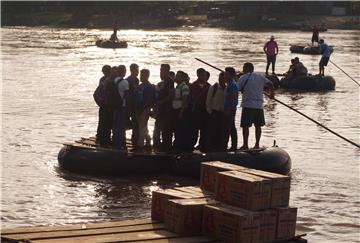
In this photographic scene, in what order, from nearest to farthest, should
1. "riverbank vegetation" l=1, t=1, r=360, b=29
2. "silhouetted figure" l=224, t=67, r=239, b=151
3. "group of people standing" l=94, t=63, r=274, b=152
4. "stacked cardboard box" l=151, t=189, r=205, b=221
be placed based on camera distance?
"stacked cardboard box" l=151, t=189, r=205, b=221, "silhouetted figure" l=224, t=67, r=239, b=151, "group of people standing" l=94, t=63, r=274, b=152, "riverbank vegetation" l=1, t=1, r=360, b=29

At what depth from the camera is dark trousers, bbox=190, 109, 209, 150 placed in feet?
53.6

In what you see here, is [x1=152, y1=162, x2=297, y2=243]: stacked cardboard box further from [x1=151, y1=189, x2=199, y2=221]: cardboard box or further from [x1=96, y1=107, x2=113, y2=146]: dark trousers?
[x1=96, y1=107, x2=113, y2=146]: dark trousers

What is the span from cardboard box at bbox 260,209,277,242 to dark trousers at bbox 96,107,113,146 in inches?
242

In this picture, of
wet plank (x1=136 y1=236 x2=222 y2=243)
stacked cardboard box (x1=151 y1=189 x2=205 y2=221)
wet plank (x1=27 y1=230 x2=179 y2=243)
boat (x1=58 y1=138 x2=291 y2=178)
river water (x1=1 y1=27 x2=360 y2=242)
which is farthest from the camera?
boat (x1=58 y1=138 x2=291 y2=178)

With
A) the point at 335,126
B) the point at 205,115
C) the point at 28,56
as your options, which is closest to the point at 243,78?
the point at 205,115

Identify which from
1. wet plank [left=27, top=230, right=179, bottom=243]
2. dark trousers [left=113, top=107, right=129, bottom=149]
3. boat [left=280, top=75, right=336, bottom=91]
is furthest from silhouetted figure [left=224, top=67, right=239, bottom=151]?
boat [left=280, top=75, right=336, bottom=91]

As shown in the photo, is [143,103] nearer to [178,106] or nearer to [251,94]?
[178,106]

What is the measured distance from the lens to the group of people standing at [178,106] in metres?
16.0

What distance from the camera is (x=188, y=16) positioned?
152125 mm

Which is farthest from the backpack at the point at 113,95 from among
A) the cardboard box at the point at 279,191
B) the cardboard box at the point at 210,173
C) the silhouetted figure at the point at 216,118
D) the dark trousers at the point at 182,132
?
the cardboard box at the point at 279,191

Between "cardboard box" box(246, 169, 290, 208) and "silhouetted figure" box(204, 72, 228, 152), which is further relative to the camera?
"silhouetted figure" box(204, 72, 228, 152)

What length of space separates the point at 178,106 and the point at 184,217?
5.64 metres

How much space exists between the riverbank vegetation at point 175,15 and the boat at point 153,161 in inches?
4378

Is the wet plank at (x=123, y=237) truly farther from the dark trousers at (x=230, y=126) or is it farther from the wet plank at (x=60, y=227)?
the dark trousers at (x=230, y=126)
